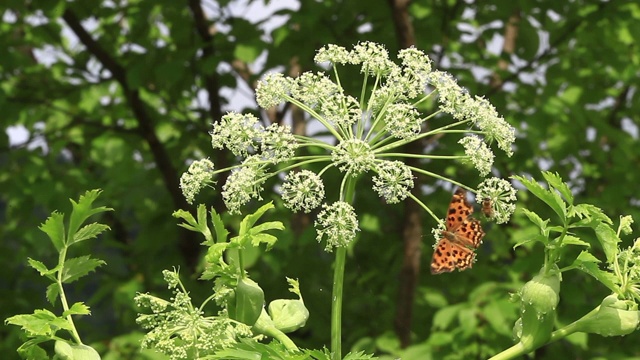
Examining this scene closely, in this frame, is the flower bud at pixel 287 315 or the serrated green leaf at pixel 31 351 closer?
the serrated green leaf at pixel 31 351

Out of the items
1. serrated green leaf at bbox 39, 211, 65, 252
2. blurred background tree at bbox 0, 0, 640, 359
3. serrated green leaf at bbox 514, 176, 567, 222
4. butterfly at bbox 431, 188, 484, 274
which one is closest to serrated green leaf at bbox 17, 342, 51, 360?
serrated green leaf at bbox 39, 211, 65, 252

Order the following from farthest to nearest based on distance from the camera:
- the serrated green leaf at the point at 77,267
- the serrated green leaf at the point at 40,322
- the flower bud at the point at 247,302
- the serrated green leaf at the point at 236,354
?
the serrated green leaf at the point at 77,267
the flower bud at the point at 247,302
the serrated green leaf at the point at 40,322
the serrated green leaf at the point at 236,354

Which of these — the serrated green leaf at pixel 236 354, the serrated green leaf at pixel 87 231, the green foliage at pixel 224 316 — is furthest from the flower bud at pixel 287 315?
the serrated green leaf at pixel 87 231

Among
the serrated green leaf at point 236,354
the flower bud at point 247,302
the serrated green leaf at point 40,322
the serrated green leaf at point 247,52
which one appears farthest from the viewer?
the serrated green leaf at point 247,52

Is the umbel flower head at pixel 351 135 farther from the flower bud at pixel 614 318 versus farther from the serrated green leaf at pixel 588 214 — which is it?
the flower bud at pixel 614 318

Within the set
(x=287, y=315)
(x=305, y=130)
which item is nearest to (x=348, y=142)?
(x=287, y=315)

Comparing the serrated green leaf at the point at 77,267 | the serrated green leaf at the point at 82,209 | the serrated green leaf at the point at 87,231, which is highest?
the serrated green leaf at the point at 82,209

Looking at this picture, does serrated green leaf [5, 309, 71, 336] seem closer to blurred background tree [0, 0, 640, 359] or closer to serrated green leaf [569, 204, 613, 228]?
serrated green leaf [569, 204, 613, 228]
